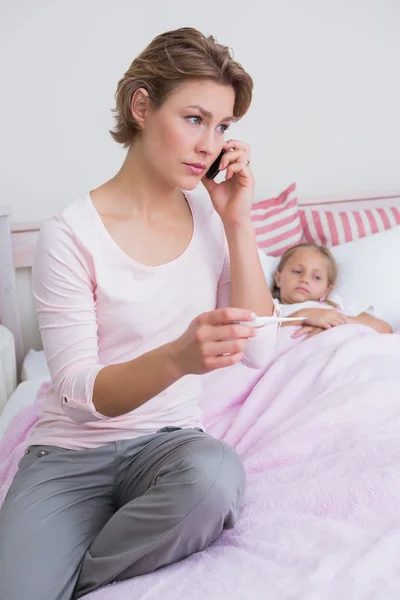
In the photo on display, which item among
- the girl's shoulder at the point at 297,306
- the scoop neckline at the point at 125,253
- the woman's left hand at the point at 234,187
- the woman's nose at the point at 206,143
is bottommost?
the girl's shoulder at the point at 297,306

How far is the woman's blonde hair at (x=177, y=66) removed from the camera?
119 centimetres

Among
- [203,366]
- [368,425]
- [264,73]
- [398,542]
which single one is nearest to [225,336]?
[203,366]

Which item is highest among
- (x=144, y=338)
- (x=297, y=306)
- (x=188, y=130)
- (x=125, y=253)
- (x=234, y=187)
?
(x=188, y=130)

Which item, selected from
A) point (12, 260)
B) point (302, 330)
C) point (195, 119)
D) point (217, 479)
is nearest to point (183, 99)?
point (195, 119)

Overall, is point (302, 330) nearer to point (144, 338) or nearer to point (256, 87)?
point (144, 338)

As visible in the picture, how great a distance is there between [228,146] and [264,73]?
128 cm

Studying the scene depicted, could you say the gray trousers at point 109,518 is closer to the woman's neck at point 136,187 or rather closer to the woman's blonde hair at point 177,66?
the woman's neck at point 136,187

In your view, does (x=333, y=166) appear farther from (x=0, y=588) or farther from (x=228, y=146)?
(x=0, y=588)

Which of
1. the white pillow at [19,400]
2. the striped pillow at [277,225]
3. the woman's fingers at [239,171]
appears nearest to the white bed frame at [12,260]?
the white pillow at [19,400]

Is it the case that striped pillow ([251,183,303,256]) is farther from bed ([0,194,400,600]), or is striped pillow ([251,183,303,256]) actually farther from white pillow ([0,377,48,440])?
white pillow ([0,377,48,440])

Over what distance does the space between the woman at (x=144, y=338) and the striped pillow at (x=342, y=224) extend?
3.38 ft

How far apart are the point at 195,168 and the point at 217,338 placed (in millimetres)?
379

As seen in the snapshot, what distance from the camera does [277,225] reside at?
234cm

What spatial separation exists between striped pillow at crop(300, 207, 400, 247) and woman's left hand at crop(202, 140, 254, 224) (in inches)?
42.6
